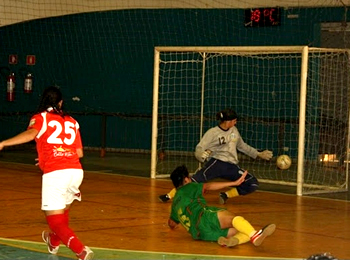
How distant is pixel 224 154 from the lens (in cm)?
1370

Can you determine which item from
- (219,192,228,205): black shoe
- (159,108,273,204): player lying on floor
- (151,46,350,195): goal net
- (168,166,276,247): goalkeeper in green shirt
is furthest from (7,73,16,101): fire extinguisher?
(168,166,276,247): goalkeeper in green shirt

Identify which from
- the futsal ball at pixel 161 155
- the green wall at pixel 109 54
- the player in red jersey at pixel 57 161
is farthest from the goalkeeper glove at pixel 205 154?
the green wall at pixel 109 54

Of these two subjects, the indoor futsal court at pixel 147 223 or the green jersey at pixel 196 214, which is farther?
the green jersey at pixel 196 214

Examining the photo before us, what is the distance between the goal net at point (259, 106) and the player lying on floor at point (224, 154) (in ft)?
14.0

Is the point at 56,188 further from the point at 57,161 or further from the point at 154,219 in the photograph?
the point at 154,219

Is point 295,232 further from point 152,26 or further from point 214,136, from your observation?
point 152,26

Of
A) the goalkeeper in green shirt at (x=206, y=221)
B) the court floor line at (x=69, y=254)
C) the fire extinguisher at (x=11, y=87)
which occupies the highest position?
the fire extinguisher at (x=11, y=87)

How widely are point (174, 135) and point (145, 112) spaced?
153 cm

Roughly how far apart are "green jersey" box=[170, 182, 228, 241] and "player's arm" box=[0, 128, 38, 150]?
7.44ft

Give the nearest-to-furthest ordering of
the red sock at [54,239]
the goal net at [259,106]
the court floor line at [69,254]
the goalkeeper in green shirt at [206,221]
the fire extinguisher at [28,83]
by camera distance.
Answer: the court floor line at [69,254], the red sock at [54,239], the goalkeeper in green shirt at [206,221], the goal net at [259,106], the fire extinguisher at [28,83]

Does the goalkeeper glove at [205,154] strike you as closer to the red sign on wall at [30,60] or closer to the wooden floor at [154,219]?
the wooden floor at [154,219]

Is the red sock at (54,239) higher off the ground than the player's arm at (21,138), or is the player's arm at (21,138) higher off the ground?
the player's arm at (21,138)

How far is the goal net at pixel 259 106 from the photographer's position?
18438 mm

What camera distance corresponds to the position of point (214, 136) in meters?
13.4
